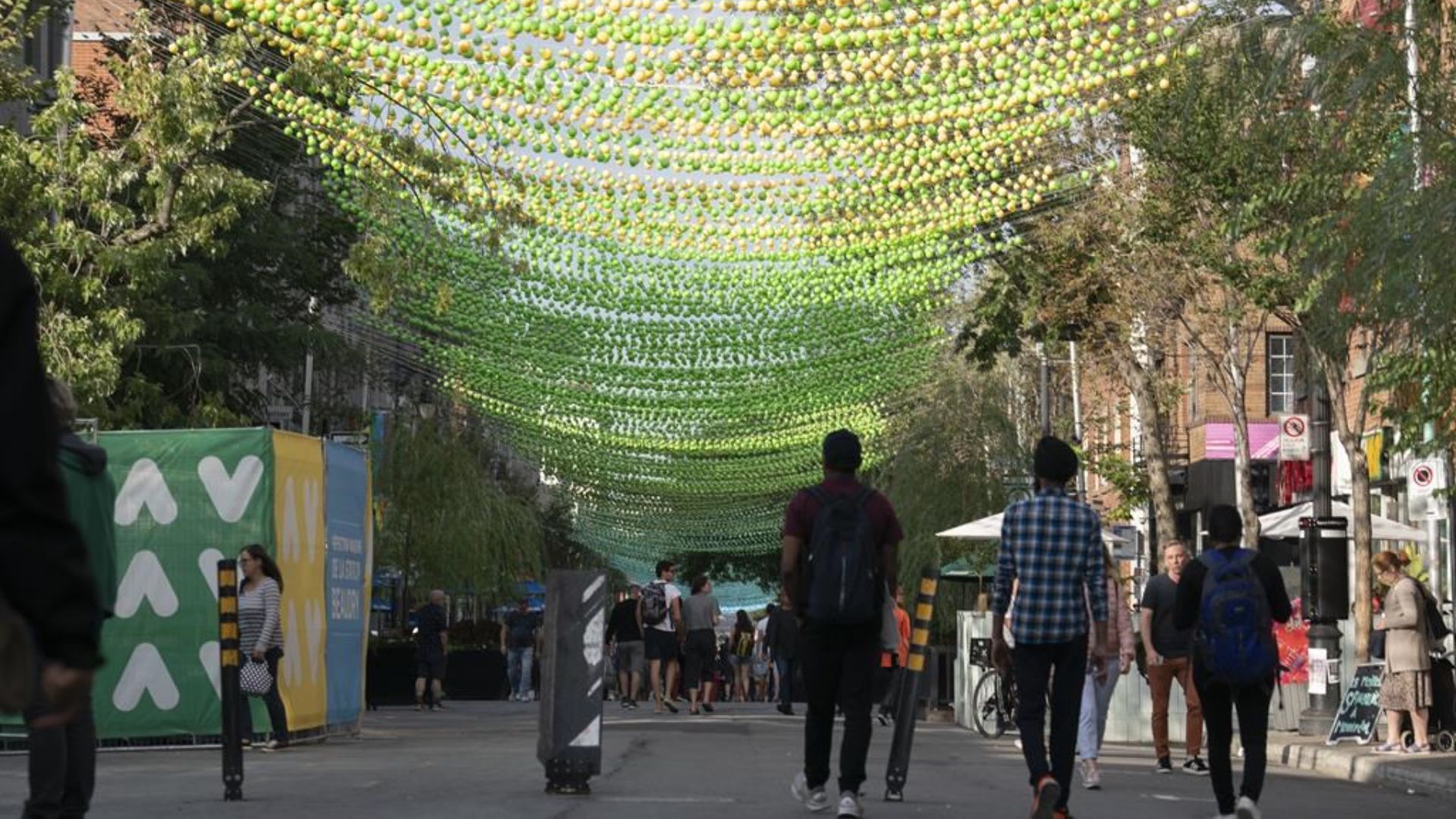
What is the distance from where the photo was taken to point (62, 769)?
7504 millimetres

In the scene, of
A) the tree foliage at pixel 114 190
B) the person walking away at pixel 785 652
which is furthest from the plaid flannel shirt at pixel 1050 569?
the person walking away at pixel 785 652

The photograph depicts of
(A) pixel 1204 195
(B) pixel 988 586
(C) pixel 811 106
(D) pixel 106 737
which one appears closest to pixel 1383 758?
(C) pixel 811 106

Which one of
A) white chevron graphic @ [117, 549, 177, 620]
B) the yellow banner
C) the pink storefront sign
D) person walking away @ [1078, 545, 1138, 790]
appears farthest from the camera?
the pink storefront sign

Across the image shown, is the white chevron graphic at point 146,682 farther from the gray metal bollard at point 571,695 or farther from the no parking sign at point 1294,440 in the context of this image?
the no parking sign at point 1294,440

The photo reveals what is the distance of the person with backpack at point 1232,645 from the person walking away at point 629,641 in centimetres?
2002

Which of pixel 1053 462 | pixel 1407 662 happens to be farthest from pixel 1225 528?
pixel 1407 662

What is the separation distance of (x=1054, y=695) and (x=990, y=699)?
49.3ft

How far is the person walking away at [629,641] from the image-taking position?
103 ft

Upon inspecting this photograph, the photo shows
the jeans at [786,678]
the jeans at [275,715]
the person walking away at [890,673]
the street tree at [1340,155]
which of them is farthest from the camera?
the jeans at [786,678]

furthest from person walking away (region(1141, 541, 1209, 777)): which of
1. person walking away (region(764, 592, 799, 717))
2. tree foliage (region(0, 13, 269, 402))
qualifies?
person walking away (region(764, 592, 799, 717))

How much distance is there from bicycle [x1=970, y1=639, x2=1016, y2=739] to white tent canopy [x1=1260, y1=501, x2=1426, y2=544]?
3880 mm

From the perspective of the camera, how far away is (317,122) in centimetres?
2066

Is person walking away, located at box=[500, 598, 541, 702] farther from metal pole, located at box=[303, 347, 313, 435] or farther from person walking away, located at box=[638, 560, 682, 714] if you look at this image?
person walking away, located at box=[638, 560, 682, 714]

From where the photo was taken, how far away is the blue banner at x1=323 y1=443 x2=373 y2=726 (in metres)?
21.2
